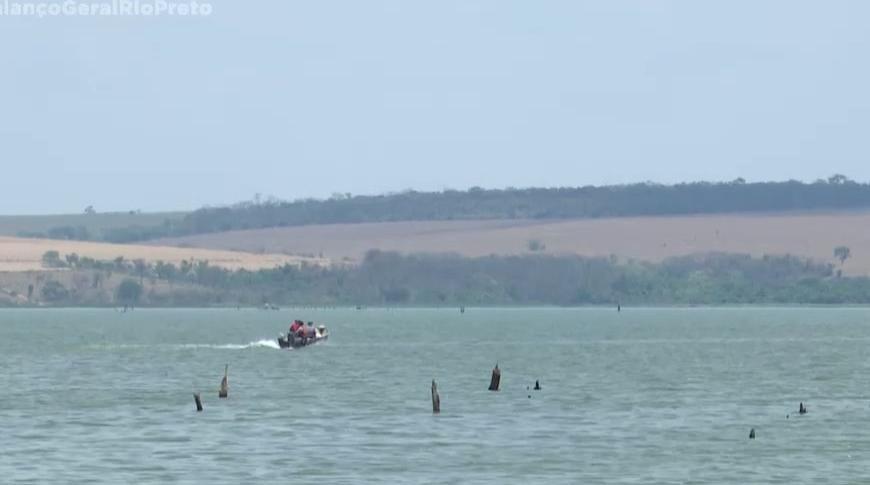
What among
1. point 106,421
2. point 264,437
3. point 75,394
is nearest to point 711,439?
point 264,437

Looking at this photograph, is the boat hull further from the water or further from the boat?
the water

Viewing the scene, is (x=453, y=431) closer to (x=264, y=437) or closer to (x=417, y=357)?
(x=264, y=437)

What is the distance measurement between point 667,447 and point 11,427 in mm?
24815

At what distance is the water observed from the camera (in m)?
61.3

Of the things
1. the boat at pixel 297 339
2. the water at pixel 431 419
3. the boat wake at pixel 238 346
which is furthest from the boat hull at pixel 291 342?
the water at pixel 431 419

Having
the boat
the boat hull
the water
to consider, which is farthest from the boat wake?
the water

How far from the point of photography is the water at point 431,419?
6128cm

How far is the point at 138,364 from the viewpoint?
124062 mm

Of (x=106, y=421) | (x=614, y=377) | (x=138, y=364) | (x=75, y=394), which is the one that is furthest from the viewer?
(x=138, y=364)

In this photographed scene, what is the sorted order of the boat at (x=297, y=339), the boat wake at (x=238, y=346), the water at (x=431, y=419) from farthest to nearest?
the boat wake at (x=238, y=346)
the boat at (x=297, y=339)
the water at (x=431, y=419)

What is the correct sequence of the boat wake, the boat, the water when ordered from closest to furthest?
1. the water
2. the boat
3. the boat wake

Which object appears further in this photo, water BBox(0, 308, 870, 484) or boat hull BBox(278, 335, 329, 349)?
boat hull BBox(278, 335, 329, 349)

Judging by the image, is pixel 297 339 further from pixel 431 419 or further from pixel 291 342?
pixel 431 419

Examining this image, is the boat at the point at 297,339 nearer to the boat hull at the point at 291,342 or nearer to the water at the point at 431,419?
the boat hull at the point at 291,342
